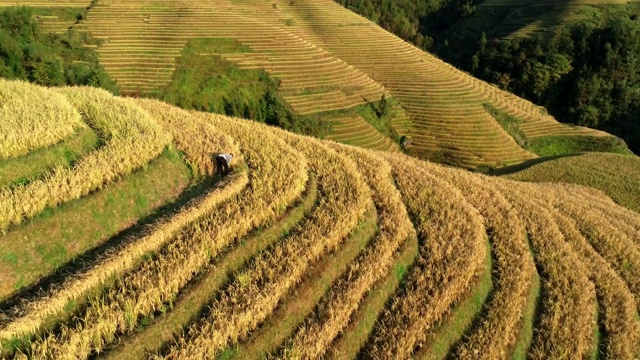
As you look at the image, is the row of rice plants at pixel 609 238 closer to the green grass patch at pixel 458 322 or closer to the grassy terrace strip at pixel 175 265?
the green grass patch at pixel 458 322

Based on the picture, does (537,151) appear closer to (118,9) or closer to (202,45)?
(202,45)

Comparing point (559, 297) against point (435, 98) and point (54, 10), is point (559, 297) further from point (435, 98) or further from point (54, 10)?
point (54, 10)

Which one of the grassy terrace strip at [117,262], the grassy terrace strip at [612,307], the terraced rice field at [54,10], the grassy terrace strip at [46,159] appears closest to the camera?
the grassy terrace strip at [117,262]

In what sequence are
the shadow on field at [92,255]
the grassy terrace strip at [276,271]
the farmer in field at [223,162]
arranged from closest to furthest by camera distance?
the shadow on field at [92,255] < the grassy terrace strip at [276,271] < the farmer in field at [223,162]

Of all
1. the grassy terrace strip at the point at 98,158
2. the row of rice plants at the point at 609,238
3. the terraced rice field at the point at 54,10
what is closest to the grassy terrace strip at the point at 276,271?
the grassy terrace strip at the point at 98,158

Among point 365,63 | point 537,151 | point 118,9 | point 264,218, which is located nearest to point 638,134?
point 537,151

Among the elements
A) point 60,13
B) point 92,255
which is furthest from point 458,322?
point 60,13

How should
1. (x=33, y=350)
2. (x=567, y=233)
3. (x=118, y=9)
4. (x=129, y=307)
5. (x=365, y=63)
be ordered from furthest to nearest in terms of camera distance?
(x=365, y=63)
(x=118, y=9)
(x=567, y=233)
(x=129, y=307)
(x=33, y=350)
